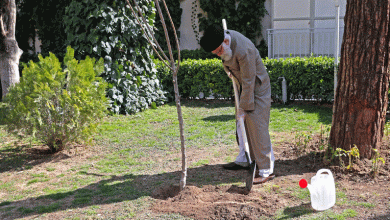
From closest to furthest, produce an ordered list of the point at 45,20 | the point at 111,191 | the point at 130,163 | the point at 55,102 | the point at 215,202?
the point at 215,202
the point at 111,191
the point at 130,163
the point at 55,102
the point at 45,20

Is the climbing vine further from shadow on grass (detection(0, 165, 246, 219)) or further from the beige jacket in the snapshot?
the beige jacket

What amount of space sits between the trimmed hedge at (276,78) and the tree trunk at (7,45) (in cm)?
332

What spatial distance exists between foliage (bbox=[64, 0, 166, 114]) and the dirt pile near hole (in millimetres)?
3988

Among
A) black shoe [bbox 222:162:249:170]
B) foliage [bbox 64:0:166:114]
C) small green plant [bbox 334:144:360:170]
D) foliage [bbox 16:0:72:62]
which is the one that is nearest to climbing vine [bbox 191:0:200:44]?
foliage [bbox 16:0:72:62]

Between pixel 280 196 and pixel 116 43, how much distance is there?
520 centimetres

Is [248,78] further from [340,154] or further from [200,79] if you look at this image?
[200,79]

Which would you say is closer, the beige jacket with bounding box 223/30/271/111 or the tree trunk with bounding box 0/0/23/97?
the beige jacket with bounding box 223/30/271/111

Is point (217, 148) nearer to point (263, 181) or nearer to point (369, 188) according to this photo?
point (263, 181)

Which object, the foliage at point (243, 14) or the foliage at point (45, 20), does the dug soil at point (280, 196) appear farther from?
the foliage at point (243, 14)

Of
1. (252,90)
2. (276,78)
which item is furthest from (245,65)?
(276,78)

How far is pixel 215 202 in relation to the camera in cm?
349

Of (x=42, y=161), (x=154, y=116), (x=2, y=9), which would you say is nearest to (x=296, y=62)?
(x=154, y=116)

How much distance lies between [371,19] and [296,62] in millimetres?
4249

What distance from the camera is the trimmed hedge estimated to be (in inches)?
309
